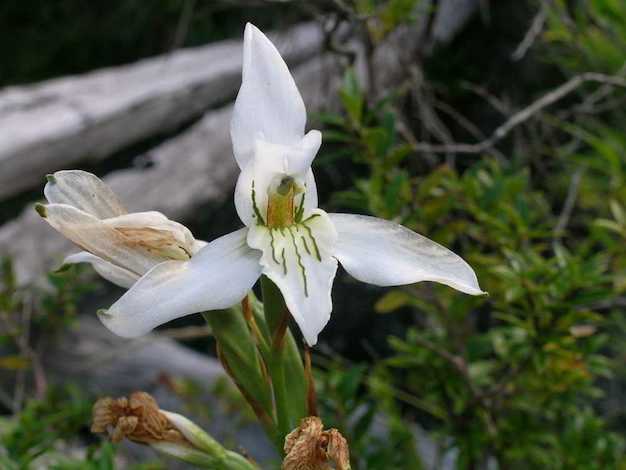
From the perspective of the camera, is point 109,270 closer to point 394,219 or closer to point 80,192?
point 80,192

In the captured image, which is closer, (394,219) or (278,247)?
(278,247)

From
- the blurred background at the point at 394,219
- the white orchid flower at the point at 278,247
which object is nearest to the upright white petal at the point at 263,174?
the white orchid flower at the point at 278,247

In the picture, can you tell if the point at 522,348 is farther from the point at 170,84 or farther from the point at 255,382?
the point at 170,84

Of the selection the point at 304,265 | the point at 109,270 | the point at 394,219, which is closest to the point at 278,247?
the point at 304,265

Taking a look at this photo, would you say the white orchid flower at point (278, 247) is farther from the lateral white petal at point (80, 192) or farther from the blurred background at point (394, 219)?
the blurred background at point (394, 219)

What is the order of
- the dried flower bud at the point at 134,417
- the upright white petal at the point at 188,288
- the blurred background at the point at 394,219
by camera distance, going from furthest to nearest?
the blurred background at the point at 394,219
the dried flower bud at the point at 134,417
the upright white petal at the point at 188,288

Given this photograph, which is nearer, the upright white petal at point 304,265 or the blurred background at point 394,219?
the upright white petal at point 304,265
